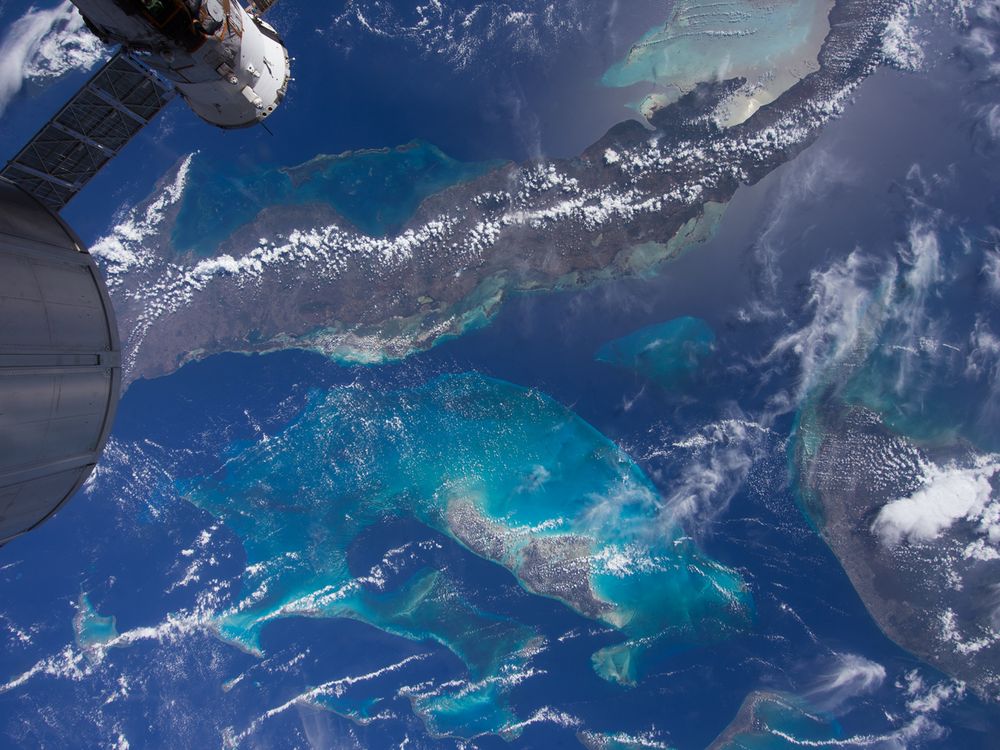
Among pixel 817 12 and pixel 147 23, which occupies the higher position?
pixel 817 12

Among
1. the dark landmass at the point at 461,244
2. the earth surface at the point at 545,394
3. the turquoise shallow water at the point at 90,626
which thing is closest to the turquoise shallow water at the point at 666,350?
the earth surface at the point at 545,394

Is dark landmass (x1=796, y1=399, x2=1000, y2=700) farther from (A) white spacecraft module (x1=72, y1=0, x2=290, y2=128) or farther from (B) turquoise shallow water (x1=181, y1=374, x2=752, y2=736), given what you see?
(A) white spacecraft module (x1=72, y1=0, x2=290, y2=128)

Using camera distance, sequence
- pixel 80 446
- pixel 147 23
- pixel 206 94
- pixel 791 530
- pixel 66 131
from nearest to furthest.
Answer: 1. pixel 80 446
2. pixel 147 23
3. pixel 66 131
4. pixel 206 94
5. pixel 791 530

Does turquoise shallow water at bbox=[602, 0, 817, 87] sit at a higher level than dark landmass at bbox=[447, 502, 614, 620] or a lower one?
higher

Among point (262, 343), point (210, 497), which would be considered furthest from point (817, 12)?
point (210, 497)

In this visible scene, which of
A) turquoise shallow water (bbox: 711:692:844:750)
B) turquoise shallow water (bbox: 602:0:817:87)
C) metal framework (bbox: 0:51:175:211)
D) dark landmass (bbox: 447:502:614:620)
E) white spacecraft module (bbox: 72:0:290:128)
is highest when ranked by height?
turquoise shallow water (bbox: 602:0:817:87)

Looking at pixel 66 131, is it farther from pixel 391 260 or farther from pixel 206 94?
pixel 391 260

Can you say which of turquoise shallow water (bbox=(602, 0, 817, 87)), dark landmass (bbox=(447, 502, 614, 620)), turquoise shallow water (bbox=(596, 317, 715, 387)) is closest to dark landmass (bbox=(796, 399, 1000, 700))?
turquoise shallow water (bbox=(596, 317, 715, 387))
